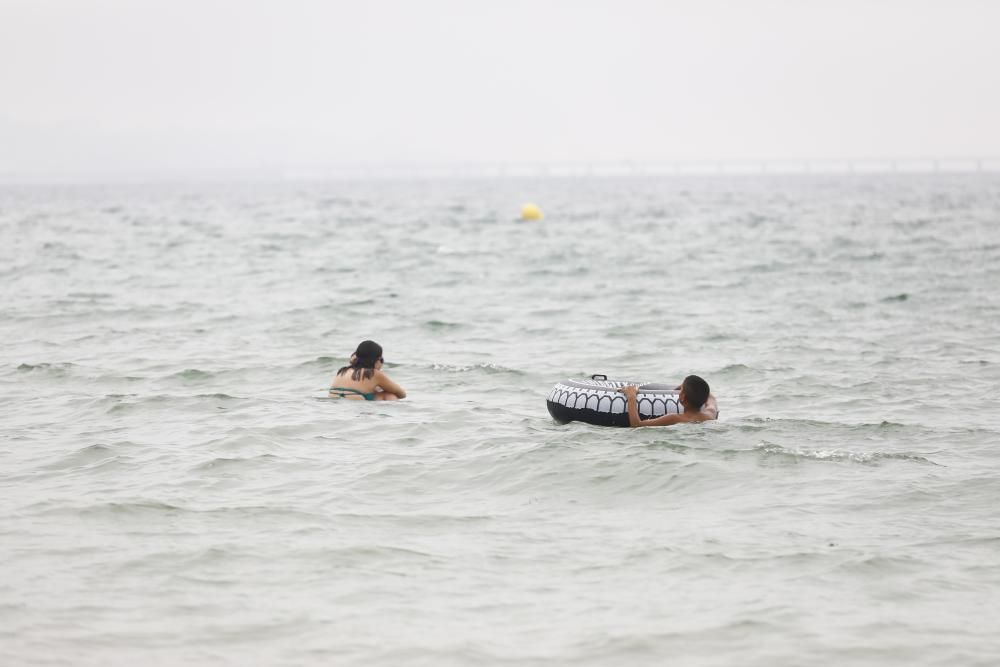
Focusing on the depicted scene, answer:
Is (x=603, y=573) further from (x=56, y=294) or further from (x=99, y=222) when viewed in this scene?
(x=99, y=222)

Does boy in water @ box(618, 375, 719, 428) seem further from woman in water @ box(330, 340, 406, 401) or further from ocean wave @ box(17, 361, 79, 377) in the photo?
ocean wave @ box(17, 361, 79, 377)

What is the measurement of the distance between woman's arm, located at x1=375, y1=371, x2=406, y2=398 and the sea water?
11.2 inches

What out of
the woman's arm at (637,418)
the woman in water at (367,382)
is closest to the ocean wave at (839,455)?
the woman's arm at (637,418)

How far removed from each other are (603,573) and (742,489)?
2.62 m

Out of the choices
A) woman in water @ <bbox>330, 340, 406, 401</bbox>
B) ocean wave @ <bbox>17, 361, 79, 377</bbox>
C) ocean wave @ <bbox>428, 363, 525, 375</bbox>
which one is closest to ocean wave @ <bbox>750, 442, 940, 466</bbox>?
woman in water @ <bbox>330, 340, 406, 401</bbox>

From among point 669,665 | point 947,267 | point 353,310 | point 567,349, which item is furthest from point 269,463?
point 947,267

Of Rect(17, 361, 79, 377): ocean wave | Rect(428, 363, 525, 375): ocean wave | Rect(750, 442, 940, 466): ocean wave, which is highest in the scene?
Rect(750, 442, 940, 466): ocean wave

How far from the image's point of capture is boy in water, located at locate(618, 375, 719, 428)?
38.6 ft

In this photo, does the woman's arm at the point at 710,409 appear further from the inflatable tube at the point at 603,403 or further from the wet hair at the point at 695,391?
the inflatable tube at the point at 603,403

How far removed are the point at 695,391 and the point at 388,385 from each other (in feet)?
13.3

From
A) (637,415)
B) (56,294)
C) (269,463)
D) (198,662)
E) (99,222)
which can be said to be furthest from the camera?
(99,222)

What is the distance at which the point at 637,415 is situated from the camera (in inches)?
469

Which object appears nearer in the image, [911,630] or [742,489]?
[911,630]

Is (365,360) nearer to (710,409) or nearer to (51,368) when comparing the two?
(710,409)
